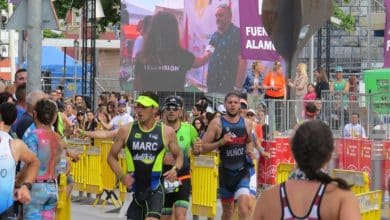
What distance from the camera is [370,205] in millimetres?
9047

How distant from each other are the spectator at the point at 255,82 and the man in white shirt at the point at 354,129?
10.9 ft

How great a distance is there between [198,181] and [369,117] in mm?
2718

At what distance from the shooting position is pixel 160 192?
11.2 metres

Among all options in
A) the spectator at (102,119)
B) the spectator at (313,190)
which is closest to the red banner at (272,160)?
the spectator at (102,119)

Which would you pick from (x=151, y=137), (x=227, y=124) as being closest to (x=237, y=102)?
(x=227, y=124)

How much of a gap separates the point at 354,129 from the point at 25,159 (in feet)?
27.2

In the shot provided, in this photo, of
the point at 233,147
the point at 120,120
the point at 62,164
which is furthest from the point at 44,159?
the point at 120,120

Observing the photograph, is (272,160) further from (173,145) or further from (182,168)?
(173,145)

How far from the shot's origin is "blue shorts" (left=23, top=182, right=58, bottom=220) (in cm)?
1036

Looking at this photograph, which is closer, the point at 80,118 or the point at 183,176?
the point at 183,176

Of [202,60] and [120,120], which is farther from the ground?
[202,60]

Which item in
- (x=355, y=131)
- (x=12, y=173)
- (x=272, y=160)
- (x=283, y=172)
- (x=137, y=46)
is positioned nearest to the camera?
(x=12, y=173)

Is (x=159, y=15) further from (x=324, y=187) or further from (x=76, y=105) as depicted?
(x=324, y=187)

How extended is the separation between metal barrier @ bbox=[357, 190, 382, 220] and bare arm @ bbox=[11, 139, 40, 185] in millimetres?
2718
